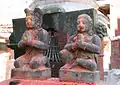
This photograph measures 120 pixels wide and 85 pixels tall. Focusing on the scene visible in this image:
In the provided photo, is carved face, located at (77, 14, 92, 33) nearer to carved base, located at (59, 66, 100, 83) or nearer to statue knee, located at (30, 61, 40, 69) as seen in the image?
carved base, located at (59, 66, 100, 83)

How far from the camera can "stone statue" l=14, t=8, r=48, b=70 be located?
3201 mm

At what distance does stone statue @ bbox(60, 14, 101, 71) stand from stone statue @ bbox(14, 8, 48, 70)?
301 mm

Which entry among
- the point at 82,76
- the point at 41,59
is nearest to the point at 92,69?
the point at 82,76

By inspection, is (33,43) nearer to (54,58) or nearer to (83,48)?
(83,48)

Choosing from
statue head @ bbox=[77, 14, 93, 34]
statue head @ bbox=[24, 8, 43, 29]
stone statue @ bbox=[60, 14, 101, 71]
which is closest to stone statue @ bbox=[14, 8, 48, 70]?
statue head @ bbox=[24, 8, 43, 29]

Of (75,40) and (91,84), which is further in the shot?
(75,40)

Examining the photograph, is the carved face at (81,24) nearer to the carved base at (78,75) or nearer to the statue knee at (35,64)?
the carved base at (78,75)

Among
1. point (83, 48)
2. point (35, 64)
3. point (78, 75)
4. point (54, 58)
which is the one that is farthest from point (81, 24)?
point (54, 58)

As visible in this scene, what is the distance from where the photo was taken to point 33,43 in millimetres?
3193

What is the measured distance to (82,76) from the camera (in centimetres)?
291

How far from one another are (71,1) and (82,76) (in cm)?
203

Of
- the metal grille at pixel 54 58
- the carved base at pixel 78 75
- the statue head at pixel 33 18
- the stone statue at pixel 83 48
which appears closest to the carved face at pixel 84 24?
the stone statue at pixel 83 48

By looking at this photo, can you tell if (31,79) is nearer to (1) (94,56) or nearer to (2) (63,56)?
(2) (63,56)

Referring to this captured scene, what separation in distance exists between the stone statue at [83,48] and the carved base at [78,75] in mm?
56
